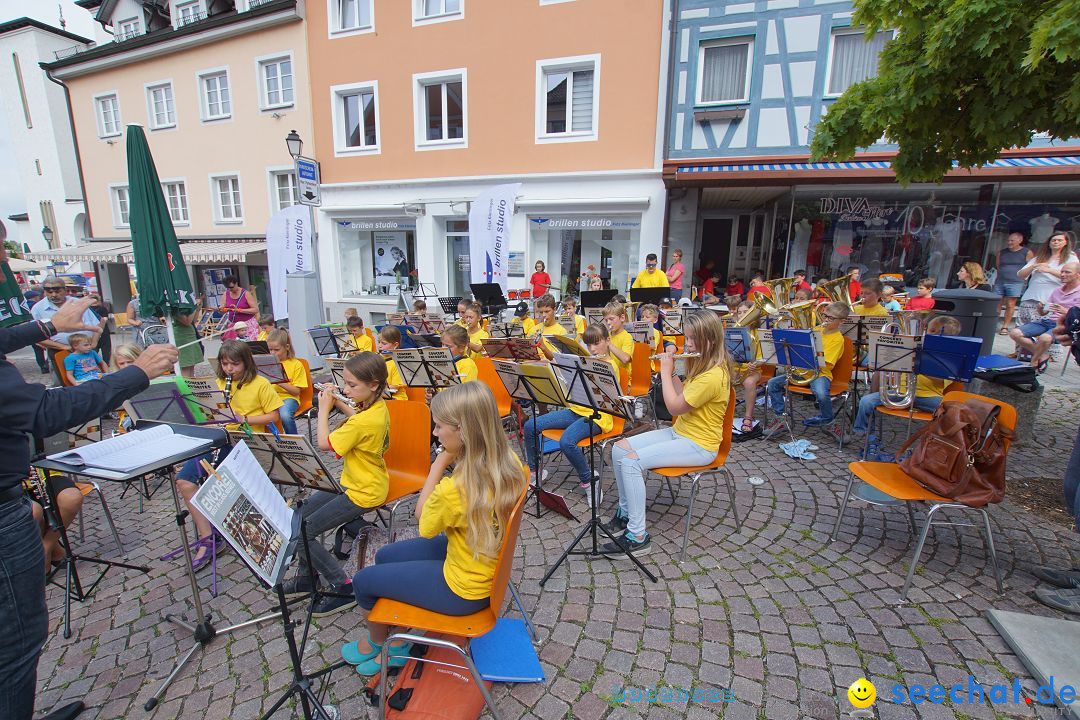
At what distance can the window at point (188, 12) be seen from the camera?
16453 millimetres

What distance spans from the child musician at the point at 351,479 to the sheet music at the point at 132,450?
801 millimetres

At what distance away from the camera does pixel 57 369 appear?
621cm

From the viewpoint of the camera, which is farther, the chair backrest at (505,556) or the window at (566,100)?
the window at (566,100)

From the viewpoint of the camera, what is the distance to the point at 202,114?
16312mm

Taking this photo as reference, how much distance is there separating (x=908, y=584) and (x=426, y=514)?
10.5 feet

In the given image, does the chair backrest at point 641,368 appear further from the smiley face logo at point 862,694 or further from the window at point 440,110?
the window at point 440,110

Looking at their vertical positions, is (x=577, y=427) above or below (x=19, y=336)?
below

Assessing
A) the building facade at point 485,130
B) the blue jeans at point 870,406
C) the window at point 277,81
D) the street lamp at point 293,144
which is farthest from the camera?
the window at point 277,81

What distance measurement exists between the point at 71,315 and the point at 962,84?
6155mm

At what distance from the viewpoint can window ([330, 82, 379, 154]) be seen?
555 inches

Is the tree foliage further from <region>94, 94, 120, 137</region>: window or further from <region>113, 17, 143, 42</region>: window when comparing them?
<region>113, 17, 143, 42</region>: window

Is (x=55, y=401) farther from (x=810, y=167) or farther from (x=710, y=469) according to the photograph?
(x=810, y=167)

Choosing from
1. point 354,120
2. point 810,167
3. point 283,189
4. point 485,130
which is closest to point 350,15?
point 354,120

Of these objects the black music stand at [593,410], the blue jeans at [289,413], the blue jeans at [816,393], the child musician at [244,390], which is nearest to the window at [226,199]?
the blue jeans at [289,413]
